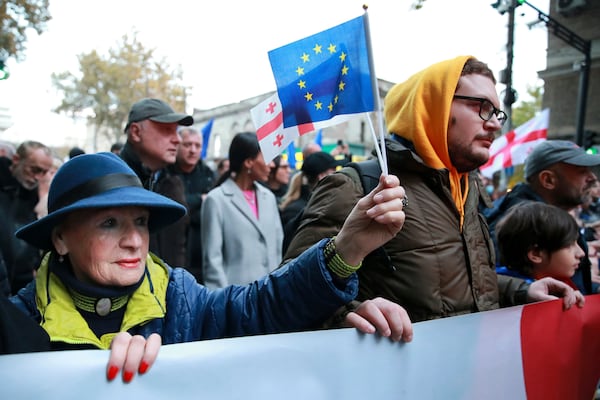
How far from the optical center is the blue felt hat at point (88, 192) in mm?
1599

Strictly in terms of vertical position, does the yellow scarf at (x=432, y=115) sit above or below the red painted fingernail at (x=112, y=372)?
above

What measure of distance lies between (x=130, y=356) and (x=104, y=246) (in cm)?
45

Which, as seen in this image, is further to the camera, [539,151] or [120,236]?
[539,151]

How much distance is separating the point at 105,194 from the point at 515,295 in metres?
1.74

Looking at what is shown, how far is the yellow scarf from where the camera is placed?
2.04 meters

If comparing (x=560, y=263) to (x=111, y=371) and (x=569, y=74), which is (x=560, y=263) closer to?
(x=111, y=371)

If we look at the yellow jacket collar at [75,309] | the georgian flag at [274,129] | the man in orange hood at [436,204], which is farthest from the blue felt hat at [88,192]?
the man in orange hood at [436,204]

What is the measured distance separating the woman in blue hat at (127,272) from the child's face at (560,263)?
4.37ft

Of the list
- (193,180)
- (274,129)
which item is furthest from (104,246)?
(193,180)

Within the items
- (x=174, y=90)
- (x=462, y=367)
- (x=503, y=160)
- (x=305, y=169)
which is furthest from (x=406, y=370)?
(x=174, y=90)

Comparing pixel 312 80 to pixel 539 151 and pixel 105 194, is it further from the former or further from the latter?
pixel 539 151

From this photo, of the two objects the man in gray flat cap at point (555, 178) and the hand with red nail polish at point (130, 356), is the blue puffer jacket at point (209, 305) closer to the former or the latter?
the hand with red nail polish at point (130, 356)

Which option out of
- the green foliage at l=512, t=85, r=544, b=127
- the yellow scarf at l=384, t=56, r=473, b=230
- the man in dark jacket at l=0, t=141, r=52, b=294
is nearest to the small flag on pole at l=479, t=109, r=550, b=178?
the yellow scarf at l=384, t=56, r=473, b=230

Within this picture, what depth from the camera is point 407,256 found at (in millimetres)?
1853
